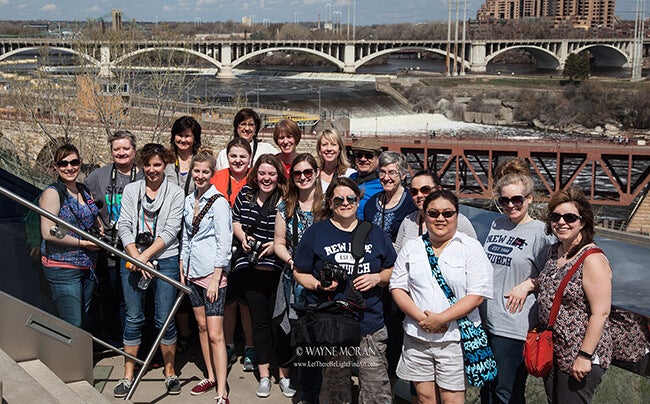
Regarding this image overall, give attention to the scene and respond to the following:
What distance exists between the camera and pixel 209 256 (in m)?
3.78

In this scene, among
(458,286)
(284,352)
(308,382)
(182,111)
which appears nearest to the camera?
(458,286)

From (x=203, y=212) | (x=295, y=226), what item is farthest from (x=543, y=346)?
(x=203, y=212)

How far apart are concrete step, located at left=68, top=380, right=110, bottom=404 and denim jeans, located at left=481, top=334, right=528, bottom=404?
64.6 inches

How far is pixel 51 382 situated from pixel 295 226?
4.31 feet

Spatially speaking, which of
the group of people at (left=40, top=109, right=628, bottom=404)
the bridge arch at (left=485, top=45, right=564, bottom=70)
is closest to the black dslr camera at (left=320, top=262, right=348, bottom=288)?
the group of people at (left=40, top=109, right=628, bottom=404)

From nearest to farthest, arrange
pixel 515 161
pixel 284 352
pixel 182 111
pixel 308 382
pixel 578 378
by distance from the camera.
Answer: pixel 578 378 → pixel 515 161 → pixel 308 382 → pixel 284 352 → pixel 182 111

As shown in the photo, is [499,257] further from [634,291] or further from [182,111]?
[182,111]

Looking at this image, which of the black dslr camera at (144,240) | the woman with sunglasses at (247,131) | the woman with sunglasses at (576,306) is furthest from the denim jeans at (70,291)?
the woman with sunglasses at (576,306)

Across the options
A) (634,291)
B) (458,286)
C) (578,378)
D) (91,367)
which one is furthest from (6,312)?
(634,291)

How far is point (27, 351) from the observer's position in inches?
124

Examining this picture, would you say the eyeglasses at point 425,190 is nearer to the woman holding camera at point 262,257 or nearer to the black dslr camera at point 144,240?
the woman holding camera at point 262,257

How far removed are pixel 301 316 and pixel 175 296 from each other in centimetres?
73

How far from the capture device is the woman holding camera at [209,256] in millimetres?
3760

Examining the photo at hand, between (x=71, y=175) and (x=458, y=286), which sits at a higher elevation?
(x=71, y=175)
